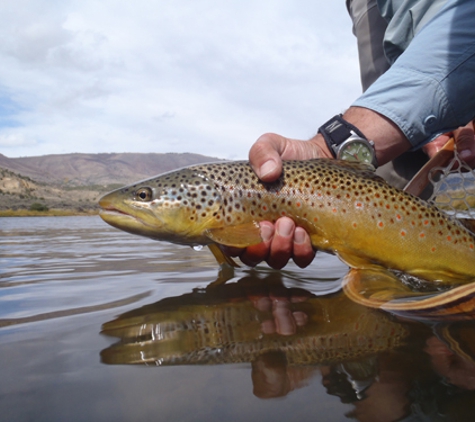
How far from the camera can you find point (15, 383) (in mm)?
1207

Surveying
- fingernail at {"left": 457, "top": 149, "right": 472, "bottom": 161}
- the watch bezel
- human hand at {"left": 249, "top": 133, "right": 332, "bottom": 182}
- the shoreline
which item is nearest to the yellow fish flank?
A: human hand at {"left": 249, "top": 133, "right": 332, "bottom": 182}

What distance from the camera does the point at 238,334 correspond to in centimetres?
161

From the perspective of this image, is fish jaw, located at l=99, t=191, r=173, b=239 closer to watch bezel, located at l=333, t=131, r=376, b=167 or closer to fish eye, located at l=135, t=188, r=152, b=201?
fish eye, located at l=135, t=188, r=152, b=201

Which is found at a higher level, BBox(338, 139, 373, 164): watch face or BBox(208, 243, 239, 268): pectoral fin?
BBox(338, 139, 373, 164): watch face

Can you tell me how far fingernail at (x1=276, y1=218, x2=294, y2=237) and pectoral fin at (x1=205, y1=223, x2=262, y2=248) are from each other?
15 cm

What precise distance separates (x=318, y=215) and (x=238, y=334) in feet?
4.40

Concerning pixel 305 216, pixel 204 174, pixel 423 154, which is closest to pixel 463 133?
pixel 423 154

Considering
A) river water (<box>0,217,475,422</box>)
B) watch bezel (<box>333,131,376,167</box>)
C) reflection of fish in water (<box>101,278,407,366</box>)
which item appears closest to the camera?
river water (<box>0,217,475,422</box>)

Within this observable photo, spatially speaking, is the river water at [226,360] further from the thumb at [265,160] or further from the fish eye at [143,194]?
the thumb at [265,160]

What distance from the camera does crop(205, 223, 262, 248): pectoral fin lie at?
2.65 m

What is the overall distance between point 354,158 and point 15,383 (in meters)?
2.89

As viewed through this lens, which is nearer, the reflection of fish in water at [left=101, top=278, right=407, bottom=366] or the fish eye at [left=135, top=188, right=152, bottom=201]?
the reflection of fish in water at [left=101, top=278, right=407, bottom=366]

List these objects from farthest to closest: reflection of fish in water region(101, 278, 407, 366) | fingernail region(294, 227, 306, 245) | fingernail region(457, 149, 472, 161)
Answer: fingernail region(457, 149, 472, 161) → fingernail region(294, 227, 306, 245) → reflection of fish in water region(101, 278, 407, 366)

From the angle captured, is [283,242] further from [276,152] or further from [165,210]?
[165,210]
